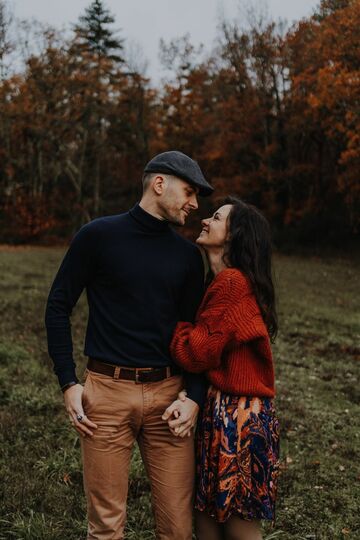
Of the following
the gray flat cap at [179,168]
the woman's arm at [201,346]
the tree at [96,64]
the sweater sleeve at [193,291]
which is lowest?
the woman's arm at [201,346]

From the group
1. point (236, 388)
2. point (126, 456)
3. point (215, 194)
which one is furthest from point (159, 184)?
point (215, 194)

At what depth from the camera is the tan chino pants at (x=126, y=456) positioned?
270cm

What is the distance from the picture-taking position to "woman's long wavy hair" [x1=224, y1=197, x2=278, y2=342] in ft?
9.29

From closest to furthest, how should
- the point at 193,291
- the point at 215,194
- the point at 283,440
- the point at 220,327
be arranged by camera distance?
the point at 220,327 < the point at 193,291 < the point at 283,440 < the point at 215,194

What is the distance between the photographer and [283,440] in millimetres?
5754

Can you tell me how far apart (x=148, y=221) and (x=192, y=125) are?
1231 inches

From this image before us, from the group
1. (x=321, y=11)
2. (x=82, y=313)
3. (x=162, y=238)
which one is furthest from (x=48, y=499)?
(x=321, y=11)

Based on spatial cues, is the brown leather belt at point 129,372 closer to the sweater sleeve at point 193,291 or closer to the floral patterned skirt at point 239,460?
the sweater sleeve at point 193,291

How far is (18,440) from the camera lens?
5184 millimetres

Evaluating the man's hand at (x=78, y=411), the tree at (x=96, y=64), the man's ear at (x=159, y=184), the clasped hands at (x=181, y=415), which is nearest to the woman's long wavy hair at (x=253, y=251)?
the man's ear at (x=159, y=184)

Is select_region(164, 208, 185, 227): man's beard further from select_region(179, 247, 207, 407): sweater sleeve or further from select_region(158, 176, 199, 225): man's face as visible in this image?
select_region(179, 247, 207, 407): sweater sleeve

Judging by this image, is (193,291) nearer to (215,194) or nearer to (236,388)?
(236,388)

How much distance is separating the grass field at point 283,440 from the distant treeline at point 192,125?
15.8m

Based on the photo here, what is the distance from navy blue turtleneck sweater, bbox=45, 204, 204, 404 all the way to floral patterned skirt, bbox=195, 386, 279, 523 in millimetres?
192
